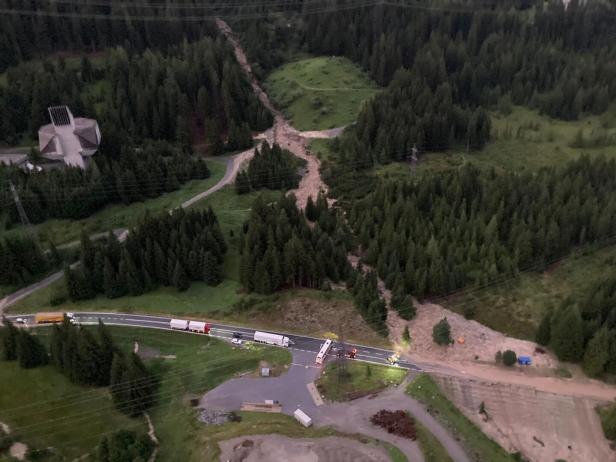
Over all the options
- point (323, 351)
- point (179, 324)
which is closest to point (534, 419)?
point (323, 351)

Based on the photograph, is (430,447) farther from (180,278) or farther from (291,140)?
(291,140)

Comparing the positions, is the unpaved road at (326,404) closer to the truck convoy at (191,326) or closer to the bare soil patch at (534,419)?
the bare soil patch at (534,419)

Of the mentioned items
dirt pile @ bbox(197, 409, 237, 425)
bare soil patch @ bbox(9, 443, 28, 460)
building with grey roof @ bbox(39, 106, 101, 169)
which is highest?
building with grey roof @ bbox(39, 106, 101, 169)

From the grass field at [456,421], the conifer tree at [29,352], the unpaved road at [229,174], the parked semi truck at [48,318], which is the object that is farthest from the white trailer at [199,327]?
the unpaved road at [229,174]

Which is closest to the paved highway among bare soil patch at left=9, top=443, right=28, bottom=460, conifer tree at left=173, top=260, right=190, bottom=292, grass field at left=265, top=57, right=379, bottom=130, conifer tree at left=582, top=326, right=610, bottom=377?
conifer tree at left=173, top=260, right=190, bottom=292

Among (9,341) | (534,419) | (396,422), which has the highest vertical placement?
(9,341)

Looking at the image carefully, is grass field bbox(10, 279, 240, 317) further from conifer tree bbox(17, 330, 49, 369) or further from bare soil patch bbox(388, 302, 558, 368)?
bare soil patch bbox(388, 302, 558, 368)
